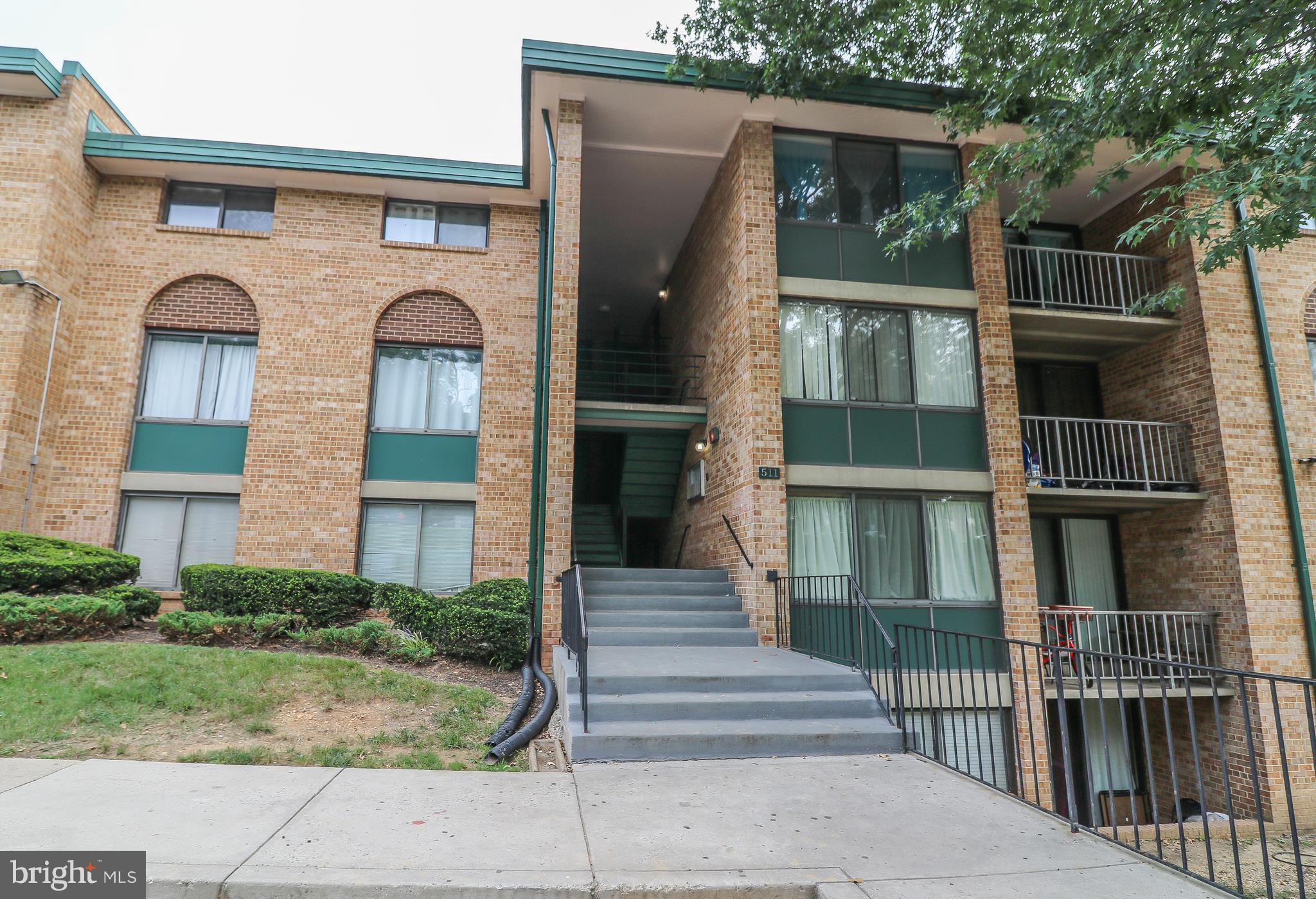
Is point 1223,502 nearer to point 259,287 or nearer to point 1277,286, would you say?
point 1277,286

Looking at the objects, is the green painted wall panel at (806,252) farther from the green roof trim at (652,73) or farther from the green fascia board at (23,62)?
the green fascia board at (23,62)

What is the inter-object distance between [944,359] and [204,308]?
11443 millimetres

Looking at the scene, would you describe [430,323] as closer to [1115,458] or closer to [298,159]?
[298,159]

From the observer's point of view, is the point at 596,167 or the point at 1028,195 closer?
the point at 1028,195

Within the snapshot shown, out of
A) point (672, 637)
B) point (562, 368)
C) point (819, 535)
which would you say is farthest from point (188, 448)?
point (819, 535)

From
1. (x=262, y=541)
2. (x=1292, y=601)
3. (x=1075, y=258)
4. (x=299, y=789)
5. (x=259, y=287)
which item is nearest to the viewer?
(x=299, y=789)

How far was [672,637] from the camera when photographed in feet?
27.6

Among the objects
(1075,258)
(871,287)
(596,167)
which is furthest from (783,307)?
(1075,258)

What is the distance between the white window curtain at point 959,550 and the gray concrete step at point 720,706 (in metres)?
3.88

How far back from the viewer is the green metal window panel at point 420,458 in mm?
11680

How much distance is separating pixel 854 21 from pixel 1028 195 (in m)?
3.15

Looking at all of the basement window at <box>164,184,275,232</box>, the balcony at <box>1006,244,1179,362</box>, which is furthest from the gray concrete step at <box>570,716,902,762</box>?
the basement window at <box>164,184,275,232</box>

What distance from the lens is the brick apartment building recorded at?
998 centimetres

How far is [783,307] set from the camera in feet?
33.9
